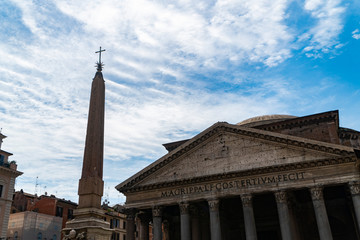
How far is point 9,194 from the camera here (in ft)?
85.7

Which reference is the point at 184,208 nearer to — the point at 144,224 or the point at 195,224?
the point at 195,224

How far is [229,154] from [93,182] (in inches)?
592

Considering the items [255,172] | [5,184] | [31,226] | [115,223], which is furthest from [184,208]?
[115,223]

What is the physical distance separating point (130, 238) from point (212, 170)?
6818 millimetres

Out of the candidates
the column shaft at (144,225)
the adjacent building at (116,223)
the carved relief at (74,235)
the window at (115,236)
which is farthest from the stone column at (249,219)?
the window at (115,236)

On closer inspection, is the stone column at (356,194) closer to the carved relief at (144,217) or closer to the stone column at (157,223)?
the stone column at (157,223)

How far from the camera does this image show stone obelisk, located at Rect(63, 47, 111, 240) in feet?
19.5

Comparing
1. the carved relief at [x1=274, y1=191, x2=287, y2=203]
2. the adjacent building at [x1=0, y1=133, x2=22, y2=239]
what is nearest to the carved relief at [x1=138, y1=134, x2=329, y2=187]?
the carved relief at [x1=274, y1=191, x2=287, y2=203]

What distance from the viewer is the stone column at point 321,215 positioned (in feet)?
56.2

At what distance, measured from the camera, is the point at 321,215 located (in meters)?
17.6

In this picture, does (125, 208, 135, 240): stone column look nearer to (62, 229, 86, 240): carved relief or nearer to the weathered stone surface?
the weathered stone surface

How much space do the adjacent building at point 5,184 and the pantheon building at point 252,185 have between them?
9751 millimetres

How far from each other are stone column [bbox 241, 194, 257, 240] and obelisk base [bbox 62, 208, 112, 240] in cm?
1352

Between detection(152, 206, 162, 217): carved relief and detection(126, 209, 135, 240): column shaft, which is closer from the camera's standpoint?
detection(152, 206, 162, 217): carved relief
